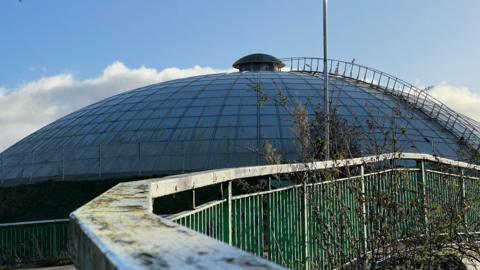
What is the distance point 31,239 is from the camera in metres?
16.8

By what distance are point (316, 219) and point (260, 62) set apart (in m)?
40.6

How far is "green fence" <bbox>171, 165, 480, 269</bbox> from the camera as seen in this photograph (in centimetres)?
511

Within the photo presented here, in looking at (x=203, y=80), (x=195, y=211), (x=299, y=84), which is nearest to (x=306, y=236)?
(x=195, y=211)

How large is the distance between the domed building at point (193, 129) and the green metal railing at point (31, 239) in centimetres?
1292

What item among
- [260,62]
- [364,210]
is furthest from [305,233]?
[260,62]

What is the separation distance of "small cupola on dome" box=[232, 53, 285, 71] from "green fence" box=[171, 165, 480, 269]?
129 ft

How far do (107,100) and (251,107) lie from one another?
526 inches

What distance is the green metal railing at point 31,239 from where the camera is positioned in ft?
51.6

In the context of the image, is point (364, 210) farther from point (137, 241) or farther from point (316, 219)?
point (137, 241)

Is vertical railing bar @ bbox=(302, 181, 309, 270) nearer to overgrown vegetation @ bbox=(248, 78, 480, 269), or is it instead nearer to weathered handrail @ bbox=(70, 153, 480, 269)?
overgrown vegetation @ bbox=(248, 78, 480, 269)

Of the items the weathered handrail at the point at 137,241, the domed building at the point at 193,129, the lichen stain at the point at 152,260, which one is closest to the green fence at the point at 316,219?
the weathered handrail at the point at 137,241

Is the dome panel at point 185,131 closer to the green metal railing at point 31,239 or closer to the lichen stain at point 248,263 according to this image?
the green metal railing at point 31,239

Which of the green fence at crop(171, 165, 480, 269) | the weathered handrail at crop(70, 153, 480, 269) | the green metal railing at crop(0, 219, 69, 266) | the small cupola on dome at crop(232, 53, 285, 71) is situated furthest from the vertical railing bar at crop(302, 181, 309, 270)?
the small cupola on dome at crop(232, 53, 285, 71)

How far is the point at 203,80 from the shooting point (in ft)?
137
